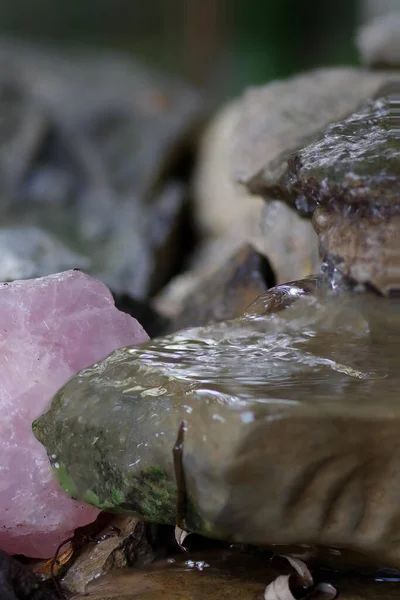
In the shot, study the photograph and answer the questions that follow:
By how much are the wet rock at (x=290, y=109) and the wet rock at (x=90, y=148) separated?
2.53 metres

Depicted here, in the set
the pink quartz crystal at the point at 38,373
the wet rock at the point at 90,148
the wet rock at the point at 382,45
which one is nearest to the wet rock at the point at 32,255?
the wet rock at the point at 90,148

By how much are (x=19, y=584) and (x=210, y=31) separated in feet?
52.0

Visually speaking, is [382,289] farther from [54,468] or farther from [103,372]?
[54,468]

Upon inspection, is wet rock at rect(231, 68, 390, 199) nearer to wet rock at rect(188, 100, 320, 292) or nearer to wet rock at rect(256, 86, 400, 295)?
wet rock at rect(188, 100, 320, 292)

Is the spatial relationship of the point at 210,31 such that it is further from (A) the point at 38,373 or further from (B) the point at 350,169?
(A) the point at 38,373

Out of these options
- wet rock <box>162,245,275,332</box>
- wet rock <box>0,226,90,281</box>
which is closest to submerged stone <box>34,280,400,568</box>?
wet rock <box>162,245,275,332</box>

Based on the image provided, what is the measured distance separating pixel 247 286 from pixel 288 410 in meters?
1.65

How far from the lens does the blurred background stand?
1535 cm

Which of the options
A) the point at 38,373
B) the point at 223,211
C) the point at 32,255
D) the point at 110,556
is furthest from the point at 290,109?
the point at 223,211

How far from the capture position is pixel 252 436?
59.6 inches

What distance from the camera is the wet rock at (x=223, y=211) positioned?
11.4 feet

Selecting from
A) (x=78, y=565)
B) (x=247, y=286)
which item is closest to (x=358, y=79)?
(x=247, y=286)

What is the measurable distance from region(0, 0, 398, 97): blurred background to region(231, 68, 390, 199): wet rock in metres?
11.3

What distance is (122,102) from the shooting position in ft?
28.0
